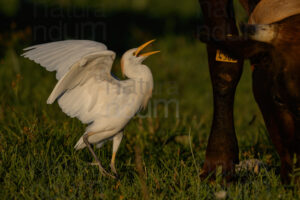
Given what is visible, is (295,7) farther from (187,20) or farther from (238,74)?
(187,20)

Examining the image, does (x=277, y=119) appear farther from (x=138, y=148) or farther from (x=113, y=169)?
(x=113, y=169)

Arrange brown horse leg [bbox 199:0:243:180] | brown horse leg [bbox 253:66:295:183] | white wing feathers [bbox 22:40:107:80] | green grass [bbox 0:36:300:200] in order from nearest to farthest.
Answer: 1. brown horse leg [bbox 253:66:295:183]
2. green grass [bbox 0:36:300:200]
3. brown horse leg [bbox 199:0:243:180]
4. white wing feathers [bbox 22:40:107:80]

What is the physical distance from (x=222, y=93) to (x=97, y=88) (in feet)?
3.17

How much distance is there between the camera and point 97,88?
3850 mm

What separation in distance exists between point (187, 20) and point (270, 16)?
7412mm

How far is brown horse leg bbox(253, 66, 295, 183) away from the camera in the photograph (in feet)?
A: 10.5

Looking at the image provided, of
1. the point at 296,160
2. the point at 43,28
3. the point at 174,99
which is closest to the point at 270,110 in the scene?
the point at 296,160

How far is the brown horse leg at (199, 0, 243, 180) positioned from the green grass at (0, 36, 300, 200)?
0.16m

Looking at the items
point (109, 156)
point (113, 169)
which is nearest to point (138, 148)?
point (113, 169)

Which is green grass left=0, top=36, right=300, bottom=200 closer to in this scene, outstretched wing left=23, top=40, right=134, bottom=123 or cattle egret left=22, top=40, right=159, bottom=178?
cattle egret left=22, top=40, right=159, bottom=178

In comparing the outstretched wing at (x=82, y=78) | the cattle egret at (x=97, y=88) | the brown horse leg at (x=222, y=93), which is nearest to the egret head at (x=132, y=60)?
the cattle egret at (x=97, y=88)

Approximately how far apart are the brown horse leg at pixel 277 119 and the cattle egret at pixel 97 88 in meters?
0.88

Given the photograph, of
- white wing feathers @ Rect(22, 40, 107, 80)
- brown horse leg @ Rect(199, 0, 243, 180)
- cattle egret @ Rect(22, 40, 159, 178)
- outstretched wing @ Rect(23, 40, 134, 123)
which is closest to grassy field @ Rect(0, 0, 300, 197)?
brown horse leg @ Rect(199, 0, 243, 180)

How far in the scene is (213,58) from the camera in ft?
12.2
